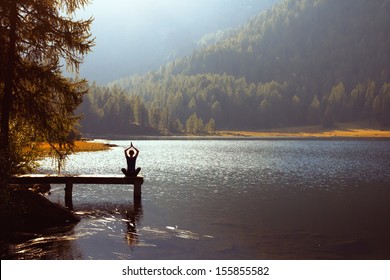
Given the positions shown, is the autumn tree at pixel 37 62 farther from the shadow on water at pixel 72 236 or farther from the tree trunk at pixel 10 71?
the shadow on water at pixel 72 236

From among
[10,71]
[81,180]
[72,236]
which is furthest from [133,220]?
[10,71]

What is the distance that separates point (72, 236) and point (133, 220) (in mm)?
4908

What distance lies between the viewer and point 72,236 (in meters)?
19.9

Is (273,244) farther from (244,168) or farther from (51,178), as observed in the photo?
(244,168)

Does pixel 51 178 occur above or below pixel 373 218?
above

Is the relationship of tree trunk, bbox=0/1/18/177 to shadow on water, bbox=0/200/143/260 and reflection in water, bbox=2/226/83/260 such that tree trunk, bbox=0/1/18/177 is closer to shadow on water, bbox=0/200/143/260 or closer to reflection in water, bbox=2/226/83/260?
reflection in water, bbox=2/226/83/260

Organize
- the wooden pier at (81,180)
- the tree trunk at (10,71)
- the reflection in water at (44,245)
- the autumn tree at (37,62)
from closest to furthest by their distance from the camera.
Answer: the reflection in water at (44,245)
the tree trunk at (10,71)
the autumn tree at (37,62)
the wooden pier at (81,180)

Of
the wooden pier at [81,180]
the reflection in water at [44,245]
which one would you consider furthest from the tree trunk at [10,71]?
the wooden pier at [81,180]

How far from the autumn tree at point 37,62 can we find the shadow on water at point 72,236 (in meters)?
4.64

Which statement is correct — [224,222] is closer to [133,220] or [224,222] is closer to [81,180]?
[133,220]

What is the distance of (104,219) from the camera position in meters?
24.2

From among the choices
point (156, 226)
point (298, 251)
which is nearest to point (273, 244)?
point (298, 251)

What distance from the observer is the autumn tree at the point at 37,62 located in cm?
2122
